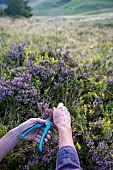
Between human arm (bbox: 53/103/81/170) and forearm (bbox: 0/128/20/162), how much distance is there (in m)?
0.46

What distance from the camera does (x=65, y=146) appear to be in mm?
2383

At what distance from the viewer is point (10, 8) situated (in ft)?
87.9

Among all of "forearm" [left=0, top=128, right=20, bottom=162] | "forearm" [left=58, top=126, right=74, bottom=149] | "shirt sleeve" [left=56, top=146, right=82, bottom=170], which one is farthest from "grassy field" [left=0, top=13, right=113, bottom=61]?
"shirt sleeve" [left=56, top=146, right=82, bottom=170]

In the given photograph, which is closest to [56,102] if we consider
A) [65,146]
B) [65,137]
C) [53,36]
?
A: [65,137]

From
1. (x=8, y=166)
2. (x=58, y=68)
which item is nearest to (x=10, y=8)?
(x=58, y=68)

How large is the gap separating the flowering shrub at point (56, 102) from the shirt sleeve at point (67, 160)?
80 centimetres

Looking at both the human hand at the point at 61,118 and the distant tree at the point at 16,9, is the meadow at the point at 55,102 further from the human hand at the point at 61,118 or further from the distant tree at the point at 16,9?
the distant tree at the point at 16,9

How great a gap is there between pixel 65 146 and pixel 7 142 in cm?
73

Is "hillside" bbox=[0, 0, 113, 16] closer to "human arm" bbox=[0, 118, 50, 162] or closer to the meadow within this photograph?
the meadow

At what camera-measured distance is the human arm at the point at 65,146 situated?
7.10 ft

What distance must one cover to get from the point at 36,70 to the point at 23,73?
0.24 m

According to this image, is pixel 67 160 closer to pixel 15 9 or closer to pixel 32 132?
pixel 32 132

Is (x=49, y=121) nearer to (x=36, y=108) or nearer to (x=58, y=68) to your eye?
(x=36, y=108)

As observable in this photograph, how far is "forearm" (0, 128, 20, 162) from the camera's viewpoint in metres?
2.76
